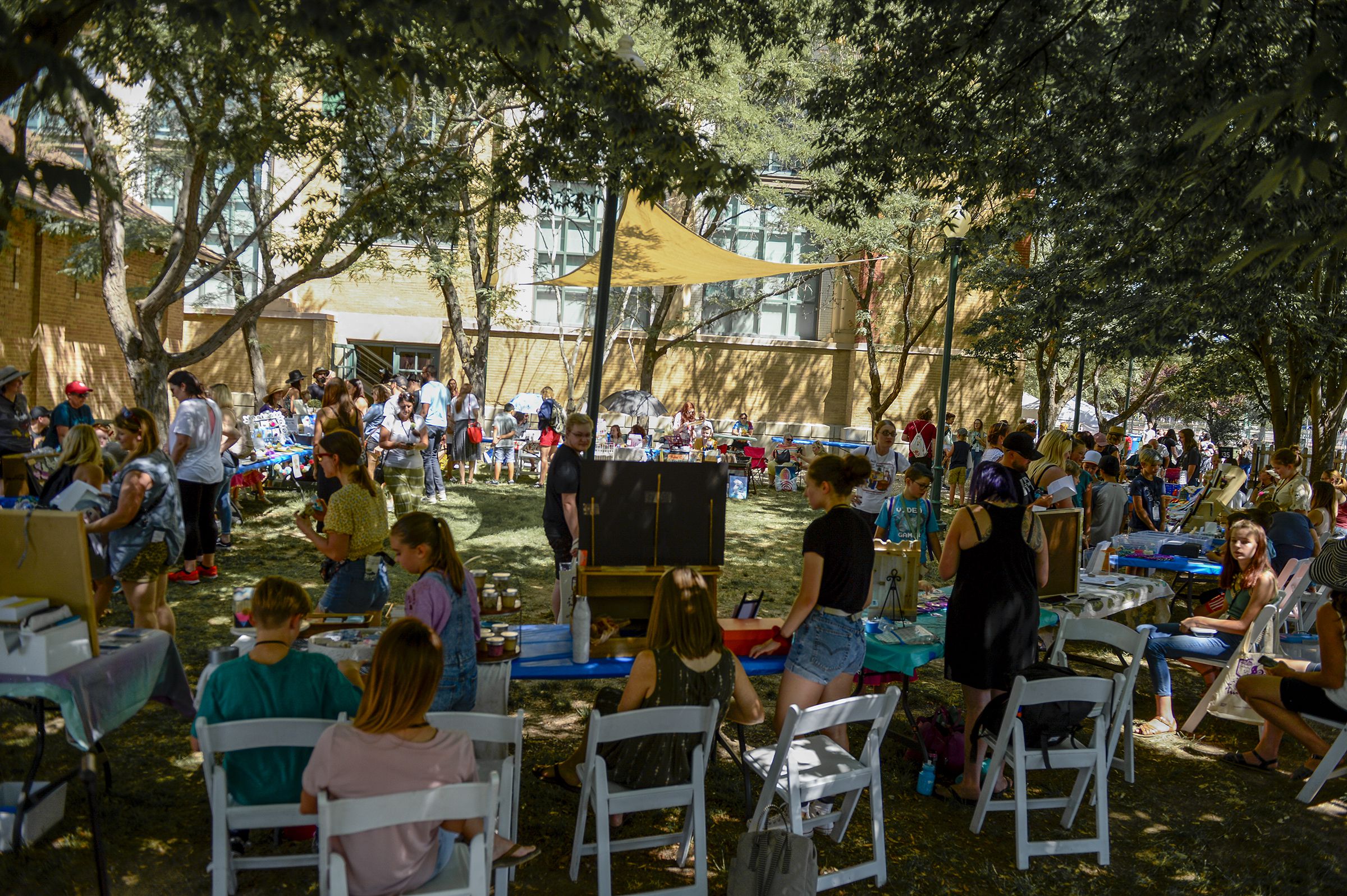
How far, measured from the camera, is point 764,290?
2728cm

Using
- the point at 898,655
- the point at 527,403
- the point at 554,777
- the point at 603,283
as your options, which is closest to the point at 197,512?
the point at 603,283

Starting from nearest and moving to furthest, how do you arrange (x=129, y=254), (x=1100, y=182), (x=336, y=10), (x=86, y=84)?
(x=86, y=84) < (x=336, y=10) < (x=1100, y=182) < (x=129, y=254)

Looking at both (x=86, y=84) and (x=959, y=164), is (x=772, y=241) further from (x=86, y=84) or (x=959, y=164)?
(x=86, y=84)

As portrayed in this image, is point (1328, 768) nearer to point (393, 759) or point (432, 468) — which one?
point (393, 759)

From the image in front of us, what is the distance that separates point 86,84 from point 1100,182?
6.94m

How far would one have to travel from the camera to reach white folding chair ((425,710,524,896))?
3.26 meters

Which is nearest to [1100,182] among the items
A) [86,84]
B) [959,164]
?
[959,164]

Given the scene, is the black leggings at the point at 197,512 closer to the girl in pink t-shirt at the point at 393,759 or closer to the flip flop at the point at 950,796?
the girl in pink t-shirt at the point at 393,759

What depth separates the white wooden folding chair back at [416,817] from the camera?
105 inches

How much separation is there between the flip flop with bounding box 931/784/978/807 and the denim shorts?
37.0 inches

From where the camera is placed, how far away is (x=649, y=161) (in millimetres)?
6047

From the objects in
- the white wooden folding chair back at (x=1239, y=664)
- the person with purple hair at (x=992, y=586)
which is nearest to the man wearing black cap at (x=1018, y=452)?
the person with purple hair at (x=992, y=586)

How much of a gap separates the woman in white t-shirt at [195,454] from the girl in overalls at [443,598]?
4349 mm

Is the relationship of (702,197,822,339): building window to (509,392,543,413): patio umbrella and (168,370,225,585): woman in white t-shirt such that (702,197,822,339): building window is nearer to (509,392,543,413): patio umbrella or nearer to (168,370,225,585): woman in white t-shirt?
(509,392,543,413): patio umbrella
